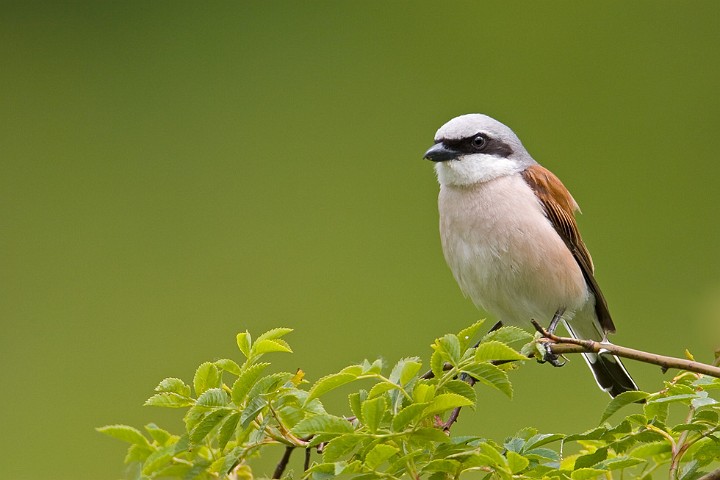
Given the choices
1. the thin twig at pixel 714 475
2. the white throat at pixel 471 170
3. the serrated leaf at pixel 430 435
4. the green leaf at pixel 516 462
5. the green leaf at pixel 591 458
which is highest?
the white throat at pixel 471 170

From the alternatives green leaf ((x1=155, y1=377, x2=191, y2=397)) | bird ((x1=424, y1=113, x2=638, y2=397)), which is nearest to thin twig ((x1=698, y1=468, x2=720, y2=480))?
green leaf ((x1=155, y1=377, x2=191, y2=397))

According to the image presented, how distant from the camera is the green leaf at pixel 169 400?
115cm

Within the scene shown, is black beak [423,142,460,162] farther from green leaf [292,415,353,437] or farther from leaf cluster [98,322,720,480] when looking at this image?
green leaf [292,415,353,437]

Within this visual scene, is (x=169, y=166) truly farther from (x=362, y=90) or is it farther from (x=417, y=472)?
(x=417, y=472)

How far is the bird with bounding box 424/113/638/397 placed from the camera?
2035 mm

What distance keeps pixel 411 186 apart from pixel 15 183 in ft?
5.67

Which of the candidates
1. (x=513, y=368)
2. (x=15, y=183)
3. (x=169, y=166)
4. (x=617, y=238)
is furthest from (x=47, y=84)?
(x=513, y=368)

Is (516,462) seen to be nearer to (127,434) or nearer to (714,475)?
(714,475)

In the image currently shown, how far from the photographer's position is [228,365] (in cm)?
115

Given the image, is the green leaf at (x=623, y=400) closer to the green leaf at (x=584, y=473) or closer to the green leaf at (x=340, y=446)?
the green leaf at (x=584, y=473)

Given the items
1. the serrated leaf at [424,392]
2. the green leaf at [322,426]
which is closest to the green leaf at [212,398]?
the green leaf at [322,426]

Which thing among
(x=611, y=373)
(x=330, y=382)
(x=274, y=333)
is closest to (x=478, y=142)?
(x=611, y=373)

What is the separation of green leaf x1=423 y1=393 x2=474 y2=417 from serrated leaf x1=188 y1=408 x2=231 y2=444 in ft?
0.69

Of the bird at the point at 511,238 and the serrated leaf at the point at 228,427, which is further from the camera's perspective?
the bird at the point at 511,238
